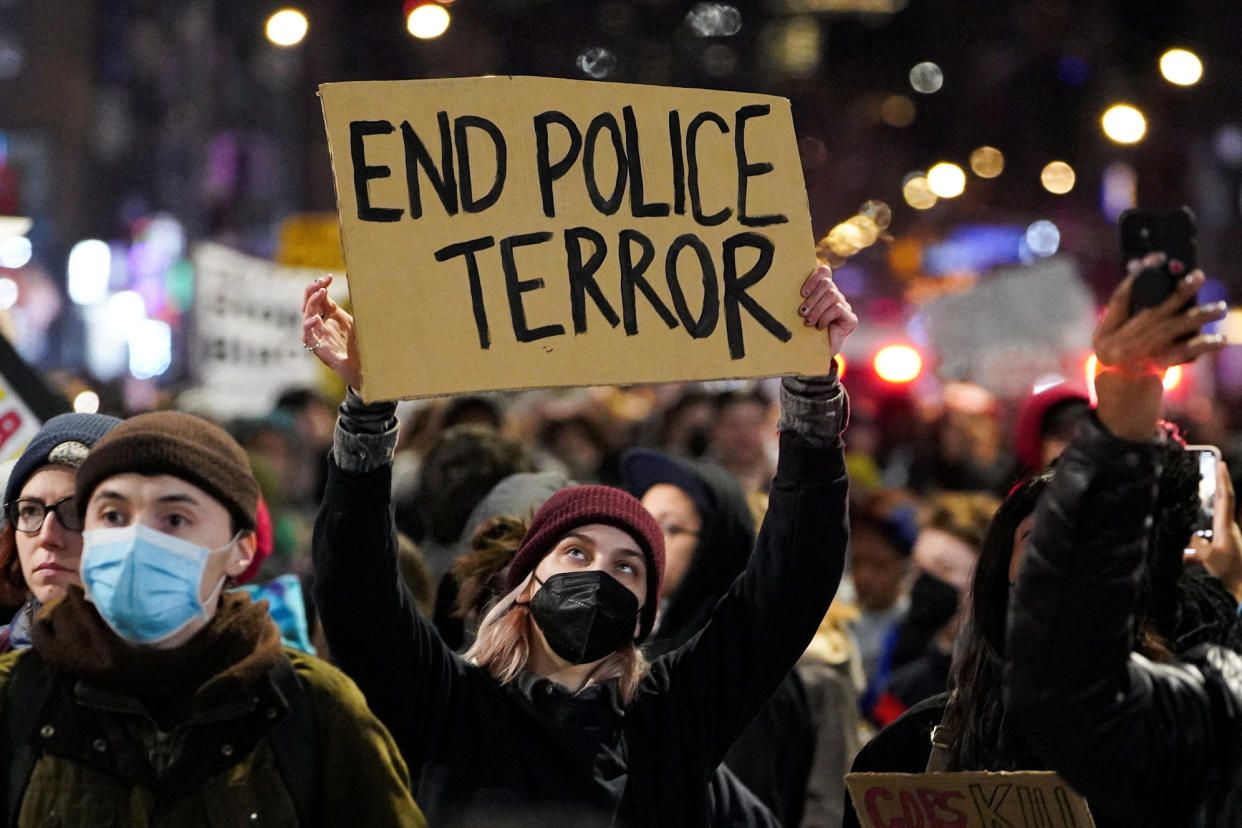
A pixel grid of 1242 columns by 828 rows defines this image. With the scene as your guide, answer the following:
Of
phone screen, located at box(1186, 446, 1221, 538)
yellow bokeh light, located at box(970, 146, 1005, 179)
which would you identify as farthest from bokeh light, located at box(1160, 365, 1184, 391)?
yellow bokeh light, located at box(970, 146, 1005, 179)

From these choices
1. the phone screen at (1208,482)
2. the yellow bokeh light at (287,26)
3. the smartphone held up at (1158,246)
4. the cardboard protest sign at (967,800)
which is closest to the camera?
the smartphone held up at (1158,246)

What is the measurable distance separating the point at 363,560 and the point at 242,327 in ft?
33.1

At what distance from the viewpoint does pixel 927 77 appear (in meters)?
40.5

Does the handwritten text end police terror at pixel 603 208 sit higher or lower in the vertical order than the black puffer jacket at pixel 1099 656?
higher

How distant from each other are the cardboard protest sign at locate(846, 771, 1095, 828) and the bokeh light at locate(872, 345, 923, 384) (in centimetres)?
2402

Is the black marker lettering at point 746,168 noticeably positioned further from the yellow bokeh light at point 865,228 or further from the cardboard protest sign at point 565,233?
the yellow bokeh light at point 865,228

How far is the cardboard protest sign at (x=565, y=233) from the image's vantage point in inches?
148

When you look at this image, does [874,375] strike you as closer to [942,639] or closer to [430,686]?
[942,639]

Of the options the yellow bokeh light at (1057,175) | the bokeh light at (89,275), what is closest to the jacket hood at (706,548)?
the yellow bokeh light at (1057,175)

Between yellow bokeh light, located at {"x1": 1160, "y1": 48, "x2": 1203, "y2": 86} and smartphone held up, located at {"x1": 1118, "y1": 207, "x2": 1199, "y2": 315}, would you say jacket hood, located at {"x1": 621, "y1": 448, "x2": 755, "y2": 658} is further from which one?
yellow bokeh light, located at {"x1": 1160, "y1": 48, "x2": 1203, "y2": 86}

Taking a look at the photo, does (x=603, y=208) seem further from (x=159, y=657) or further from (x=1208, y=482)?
(x=1208, y=482)

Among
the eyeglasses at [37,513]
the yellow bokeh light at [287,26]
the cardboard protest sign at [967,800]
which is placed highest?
the yellow bokeh light at [287,26]

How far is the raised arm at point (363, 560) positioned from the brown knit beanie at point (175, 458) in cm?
19

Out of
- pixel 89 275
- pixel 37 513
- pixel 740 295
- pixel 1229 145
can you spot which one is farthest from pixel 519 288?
pixel 89 275
